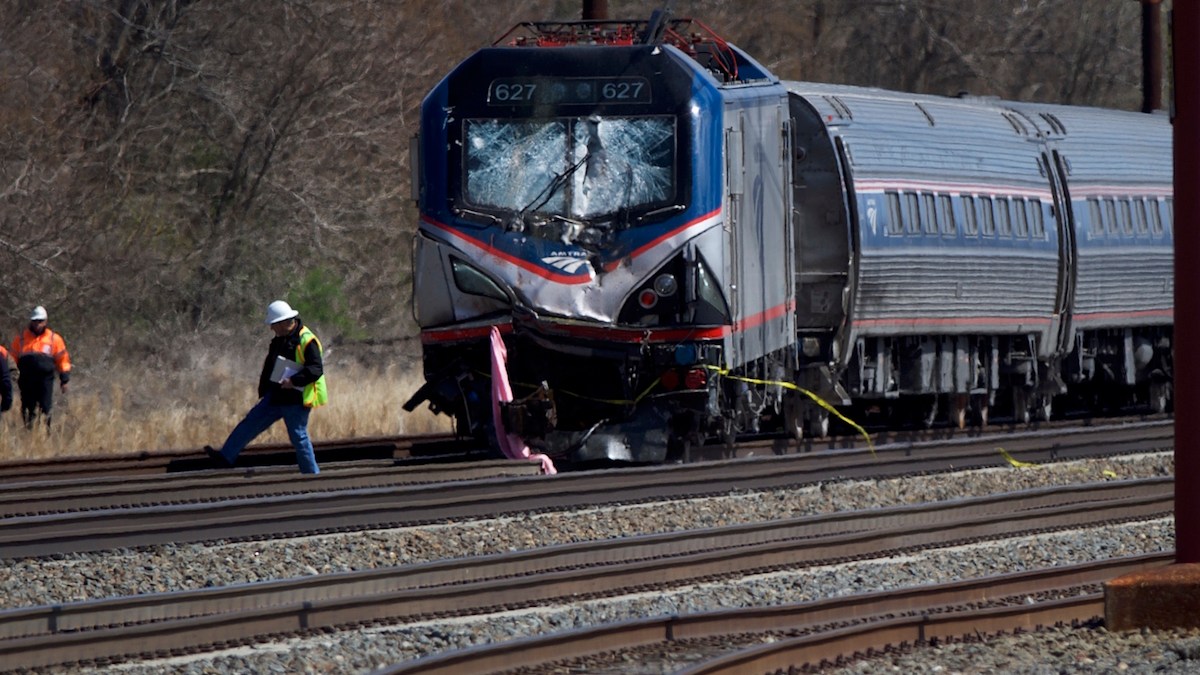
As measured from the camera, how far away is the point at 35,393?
63.0ft

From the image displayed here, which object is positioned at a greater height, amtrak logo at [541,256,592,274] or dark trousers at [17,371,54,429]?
amtrak logo at [541,256,592,274]

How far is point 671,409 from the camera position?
15.8 m

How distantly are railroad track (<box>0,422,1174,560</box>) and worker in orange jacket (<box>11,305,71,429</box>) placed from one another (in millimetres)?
5772

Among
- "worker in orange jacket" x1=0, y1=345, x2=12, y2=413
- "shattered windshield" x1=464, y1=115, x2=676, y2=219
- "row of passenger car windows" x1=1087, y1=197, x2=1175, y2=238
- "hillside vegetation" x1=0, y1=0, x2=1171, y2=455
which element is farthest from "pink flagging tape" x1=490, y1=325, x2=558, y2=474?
"row of passenger car windows" x1=1087, y1=197, x2=1175, y2=238

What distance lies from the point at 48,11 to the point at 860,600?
68.9ft

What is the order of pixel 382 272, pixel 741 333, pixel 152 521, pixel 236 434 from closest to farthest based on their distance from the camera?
pixel 152 521, pixel 236 434, pixel 741 333, pixel 382 272

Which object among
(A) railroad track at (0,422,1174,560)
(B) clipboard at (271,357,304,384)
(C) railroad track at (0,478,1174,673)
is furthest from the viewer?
(B) clipboard at (271,357,304,384)

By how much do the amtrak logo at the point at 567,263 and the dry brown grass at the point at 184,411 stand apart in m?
5.25

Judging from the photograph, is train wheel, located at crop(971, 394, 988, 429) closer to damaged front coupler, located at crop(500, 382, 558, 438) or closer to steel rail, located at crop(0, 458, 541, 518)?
damaged front coupler, located at crop(500, 382, 558, 438)

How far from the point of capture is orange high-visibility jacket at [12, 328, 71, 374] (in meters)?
19.0

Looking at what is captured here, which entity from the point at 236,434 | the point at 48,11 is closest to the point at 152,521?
the point at 236,434

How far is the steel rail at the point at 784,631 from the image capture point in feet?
25.4

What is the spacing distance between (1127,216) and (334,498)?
47.7 ft

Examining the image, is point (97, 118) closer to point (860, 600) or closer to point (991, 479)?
point (991, 479)
